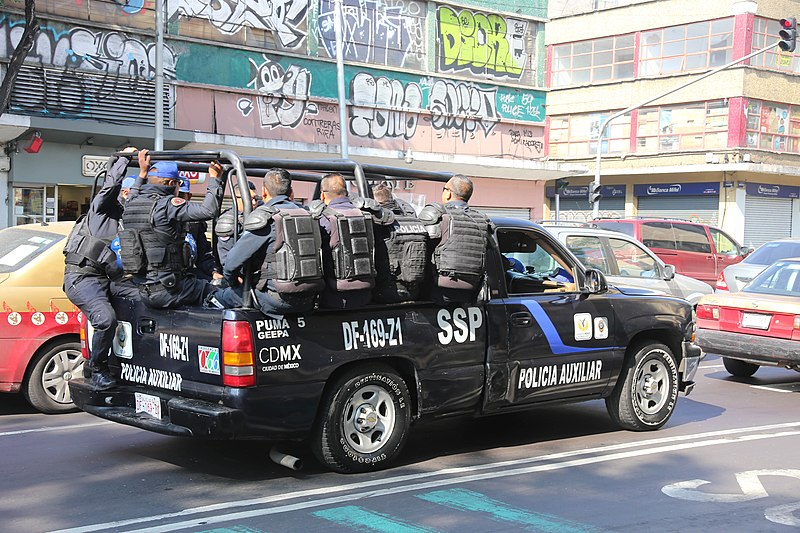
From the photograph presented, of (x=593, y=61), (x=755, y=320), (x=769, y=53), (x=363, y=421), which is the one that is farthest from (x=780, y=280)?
(x=593, y=61)

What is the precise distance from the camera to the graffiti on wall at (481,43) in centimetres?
2920

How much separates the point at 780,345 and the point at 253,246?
22.7 feet

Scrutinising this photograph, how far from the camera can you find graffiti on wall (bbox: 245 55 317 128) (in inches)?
991

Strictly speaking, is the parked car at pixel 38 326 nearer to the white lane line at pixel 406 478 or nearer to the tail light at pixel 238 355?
the tail light at pixel 238 355

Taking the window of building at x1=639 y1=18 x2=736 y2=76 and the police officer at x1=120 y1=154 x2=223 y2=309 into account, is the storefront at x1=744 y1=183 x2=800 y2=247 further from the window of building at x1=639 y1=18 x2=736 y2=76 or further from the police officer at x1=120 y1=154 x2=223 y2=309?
the police officer at x1=120 y1=154 x2=223 y2=309

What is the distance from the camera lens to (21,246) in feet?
27.9

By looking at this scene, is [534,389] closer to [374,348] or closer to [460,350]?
[460,350]

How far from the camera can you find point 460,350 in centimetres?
668

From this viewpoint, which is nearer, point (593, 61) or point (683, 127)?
point (683, 127)

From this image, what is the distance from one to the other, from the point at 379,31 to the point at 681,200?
21353mm

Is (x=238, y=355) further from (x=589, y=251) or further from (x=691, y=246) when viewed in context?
(x=691, y=246)

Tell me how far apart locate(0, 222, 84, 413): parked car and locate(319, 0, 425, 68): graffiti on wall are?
19205 millimetres

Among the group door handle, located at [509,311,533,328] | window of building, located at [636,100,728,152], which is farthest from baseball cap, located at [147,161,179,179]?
window of building, located at [636,100,728,152]

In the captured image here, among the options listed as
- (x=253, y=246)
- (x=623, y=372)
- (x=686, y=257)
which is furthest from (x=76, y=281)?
(x=686, y=257)
